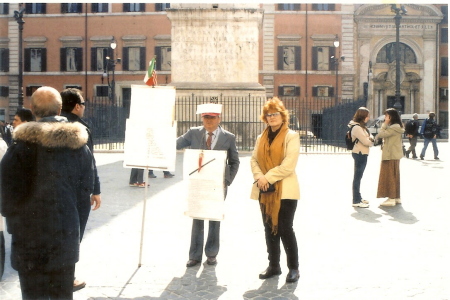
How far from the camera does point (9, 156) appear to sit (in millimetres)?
3414

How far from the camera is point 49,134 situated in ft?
11.2

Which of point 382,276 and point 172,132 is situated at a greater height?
point 172,132

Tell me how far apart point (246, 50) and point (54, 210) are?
16130 mm

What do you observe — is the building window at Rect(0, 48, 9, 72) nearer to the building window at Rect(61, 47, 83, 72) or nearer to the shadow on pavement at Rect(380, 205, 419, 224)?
the building window at Rect(61, 47, 83, 72)

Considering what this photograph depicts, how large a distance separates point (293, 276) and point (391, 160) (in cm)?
461

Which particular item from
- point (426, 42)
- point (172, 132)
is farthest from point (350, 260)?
point (426, 42)

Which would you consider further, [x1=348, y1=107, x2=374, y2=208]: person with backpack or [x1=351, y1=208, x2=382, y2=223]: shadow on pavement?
[x1=348, y1=107, x2=374, y2=208]: person with backpack

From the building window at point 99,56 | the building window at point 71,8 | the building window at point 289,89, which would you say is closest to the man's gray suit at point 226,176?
the building window at point 289,89

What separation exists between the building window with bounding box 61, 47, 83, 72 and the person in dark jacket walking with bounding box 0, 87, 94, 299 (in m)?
37.5

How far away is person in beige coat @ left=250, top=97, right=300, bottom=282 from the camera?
4.84 meters

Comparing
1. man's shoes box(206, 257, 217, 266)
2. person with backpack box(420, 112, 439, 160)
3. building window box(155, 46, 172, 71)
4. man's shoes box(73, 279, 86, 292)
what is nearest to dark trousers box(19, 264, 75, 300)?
man's shoes box(73, 279, 86, 292)

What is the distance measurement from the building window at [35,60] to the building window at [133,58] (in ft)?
18.3

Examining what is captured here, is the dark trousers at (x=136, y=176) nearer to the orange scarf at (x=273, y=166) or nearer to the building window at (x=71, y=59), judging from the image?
the orange scarf at (x=273, y=166)

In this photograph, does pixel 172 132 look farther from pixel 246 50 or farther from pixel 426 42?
pixel 426 42
